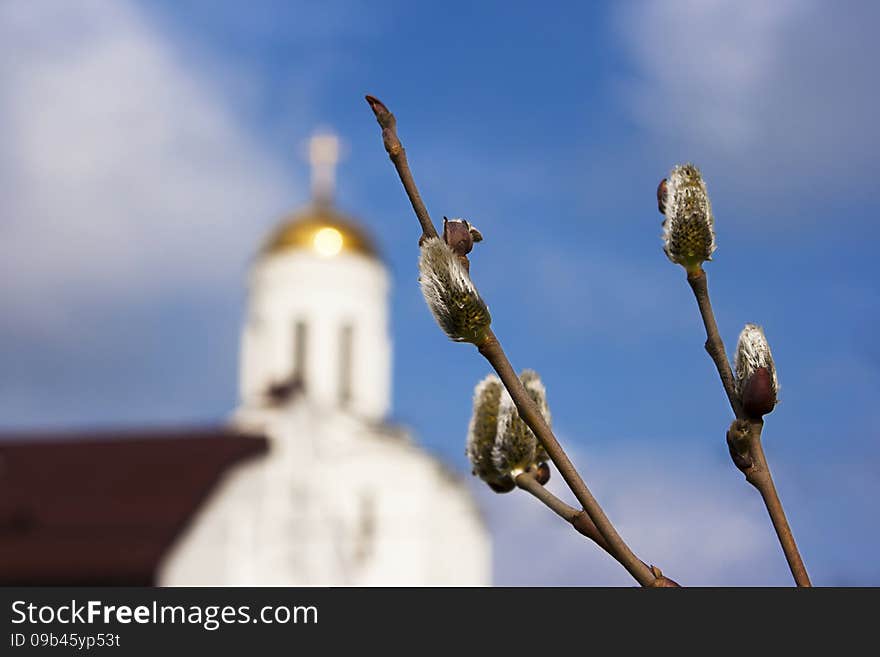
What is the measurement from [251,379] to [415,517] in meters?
4.86

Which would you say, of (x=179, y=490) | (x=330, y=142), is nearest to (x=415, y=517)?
(x=179, y=490)

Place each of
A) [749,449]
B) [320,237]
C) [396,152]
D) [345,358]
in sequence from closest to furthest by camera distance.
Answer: [396,152], [749,449], [345,358], [320,237]

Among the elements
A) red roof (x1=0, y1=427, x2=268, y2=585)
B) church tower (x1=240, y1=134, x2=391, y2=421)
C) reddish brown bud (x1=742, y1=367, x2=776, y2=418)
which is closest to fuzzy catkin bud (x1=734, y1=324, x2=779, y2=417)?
reddish brown bud (x1=742, y1=367, x2=776, y2=418)

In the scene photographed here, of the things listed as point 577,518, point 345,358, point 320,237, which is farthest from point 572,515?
point 320,237

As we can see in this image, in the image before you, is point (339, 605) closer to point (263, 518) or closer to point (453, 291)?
point (453, 291)

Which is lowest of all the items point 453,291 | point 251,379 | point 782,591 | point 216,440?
point 782,591

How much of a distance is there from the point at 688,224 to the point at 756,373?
0.19 metres

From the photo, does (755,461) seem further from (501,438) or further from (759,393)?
(501,438)

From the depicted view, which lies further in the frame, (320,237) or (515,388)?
(320,237)

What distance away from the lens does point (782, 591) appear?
1.60m

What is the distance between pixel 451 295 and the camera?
138 centimetres

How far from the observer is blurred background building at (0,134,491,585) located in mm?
22578

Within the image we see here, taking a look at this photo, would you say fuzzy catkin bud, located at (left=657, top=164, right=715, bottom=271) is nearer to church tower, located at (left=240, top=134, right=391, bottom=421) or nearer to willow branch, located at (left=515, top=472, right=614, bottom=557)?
willow branch, located at (left=515, top=472, right=614, bottom=557)

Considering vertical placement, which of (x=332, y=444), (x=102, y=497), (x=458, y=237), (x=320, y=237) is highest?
(x=320, y=237)
